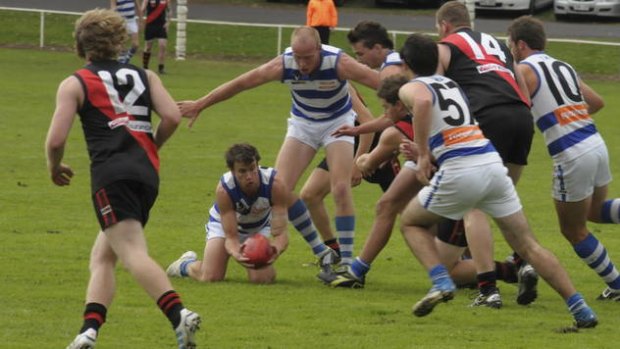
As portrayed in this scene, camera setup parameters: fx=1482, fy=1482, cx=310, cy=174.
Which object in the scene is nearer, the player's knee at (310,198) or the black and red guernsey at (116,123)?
the black and red guernsey at (116,123)

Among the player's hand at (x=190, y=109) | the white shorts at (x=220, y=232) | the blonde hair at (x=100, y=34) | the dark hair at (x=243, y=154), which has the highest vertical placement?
the blonde hair at (x=100, y=34)

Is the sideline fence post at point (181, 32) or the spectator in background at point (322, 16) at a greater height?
the spectator in background at point (322, 16)

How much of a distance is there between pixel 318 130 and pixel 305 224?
72cm

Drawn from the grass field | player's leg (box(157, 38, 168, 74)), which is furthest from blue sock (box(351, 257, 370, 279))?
player's leg (box(157, 38, 168, 74))

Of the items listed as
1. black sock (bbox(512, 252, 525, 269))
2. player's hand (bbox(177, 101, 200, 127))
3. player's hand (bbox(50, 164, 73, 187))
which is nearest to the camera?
player's hand (bbox(50, 164, 73, 187))

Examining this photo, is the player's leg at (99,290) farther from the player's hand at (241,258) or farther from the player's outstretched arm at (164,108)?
the player's hand at (241,258)

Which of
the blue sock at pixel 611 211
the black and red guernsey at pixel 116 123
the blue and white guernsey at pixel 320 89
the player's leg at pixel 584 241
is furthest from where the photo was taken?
the blue and white guernsey at pixel 320 89

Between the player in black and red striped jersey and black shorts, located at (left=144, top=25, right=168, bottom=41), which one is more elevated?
the player in black and red striped jersey

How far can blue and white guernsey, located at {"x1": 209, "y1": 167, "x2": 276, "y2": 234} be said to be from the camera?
10.7m

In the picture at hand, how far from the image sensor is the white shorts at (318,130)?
11305mm

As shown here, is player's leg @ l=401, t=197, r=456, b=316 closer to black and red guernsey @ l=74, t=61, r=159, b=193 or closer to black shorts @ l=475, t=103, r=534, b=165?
black shorts @ l=475, t=103, r=534, b=165

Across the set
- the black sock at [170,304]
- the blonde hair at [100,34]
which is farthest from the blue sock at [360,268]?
the blonde hair at [100,34]

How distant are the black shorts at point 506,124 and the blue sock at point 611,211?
0.87 m

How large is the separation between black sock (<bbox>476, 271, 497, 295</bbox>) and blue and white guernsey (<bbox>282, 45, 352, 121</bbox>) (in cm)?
213
